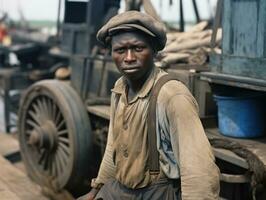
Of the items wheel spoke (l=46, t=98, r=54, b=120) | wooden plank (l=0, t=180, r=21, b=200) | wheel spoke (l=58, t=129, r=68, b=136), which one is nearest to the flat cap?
wooden plank (l=0, t=180, r=21, b=200)

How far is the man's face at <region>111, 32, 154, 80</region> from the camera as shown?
2424 millimetres

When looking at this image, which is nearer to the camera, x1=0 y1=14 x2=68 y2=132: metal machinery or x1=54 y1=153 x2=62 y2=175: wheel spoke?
x1=54 y1=153 x2=62 y2=175: wheel spoke

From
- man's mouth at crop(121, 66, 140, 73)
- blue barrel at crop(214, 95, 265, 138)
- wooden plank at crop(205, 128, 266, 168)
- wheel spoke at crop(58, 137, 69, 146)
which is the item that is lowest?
wheel spoke at crop(58, 137, 69, 146)

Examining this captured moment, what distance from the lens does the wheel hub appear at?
5871 mm

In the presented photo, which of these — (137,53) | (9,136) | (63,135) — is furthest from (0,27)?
(137,53)

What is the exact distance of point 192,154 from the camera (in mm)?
2168

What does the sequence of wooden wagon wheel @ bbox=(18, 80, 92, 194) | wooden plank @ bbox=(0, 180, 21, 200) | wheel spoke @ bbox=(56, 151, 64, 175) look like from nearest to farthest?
wooden plank @ bbox=(0, 180, 21, 200) < wooden wagon wheel @ bbox=(18, 80, 92, 194) < wheel spoke @ bbox=(56, 151, 64, 175)

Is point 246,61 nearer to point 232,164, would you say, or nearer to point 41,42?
point 232,164

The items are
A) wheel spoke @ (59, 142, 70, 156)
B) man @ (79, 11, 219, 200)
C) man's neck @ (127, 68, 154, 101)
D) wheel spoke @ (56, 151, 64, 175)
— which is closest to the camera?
man @ (79, 11, 219, 200)

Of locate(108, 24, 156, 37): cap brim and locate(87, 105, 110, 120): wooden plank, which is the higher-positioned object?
locate(108, 24, 156, 37): cap brim

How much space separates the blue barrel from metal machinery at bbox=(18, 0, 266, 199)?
61.1 inches

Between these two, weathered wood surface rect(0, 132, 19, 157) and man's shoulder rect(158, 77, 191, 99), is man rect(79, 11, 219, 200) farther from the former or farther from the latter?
weathered wood surface rect(0, 132, 19, 157)

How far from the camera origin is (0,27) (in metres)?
17.5

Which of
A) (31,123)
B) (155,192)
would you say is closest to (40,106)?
(31,123)
